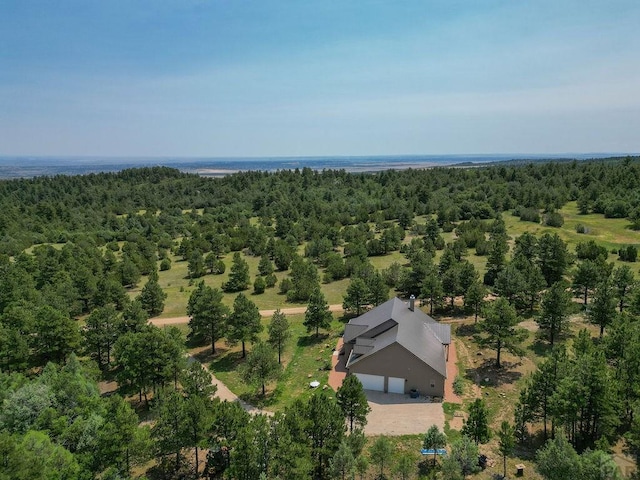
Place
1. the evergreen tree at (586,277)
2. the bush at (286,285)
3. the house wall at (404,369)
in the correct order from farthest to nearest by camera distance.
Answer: the bush at (286,285)
the evergreen tree at (586,277)
the house wall at (404,369)

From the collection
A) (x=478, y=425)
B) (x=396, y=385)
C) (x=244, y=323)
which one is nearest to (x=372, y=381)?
(x=396, y=385)

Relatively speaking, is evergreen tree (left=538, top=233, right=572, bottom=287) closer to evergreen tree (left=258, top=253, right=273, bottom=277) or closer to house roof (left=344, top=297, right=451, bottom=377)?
house roof (left=344, top=297, right=451, bottom=377)

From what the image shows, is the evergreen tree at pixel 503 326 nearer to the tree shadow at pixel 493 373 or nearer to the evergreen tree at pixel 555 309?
the tree shadow at pixel 493 373

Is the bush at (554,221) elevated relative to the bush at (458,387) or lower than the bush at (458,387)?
elevated

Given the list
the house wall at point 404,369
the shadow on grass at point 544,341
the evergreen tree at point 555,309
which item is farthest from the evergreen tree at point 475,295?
the house wall at point 404,369

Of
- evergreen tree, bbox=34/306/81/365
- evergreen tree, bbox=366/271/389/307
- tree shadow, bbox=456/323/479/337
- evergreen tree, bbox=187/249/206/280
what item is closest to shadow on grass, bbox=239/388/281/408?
evergreen tree, bbox=34/306/81/365

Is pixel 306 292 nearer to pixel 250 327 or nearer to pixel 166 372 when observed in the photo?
pixel 250 327

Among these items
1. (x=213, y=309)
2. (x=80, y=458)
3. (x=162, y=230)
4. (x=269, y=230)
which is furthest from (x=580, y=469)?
(x=162, y=230)
